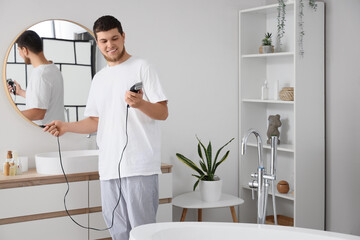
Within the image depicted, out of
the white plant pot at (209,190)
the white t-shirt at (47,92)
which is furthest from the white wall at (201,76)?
the white plant pot at (209,190)

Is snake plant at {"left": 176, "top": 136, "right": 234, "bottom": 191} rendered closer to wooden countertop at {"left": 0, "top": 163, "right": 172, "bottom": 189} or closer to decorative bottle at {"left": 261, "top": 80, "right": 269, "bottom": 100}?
decorative bottle at {"left": 261, "top": 80, "right": 269, "bottom": 100}

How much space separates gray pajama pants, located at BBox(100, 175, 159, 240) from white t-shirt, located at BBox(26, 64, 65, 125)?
78cm

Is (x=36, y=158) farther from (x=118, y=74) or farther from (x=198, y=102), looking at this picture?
(x=198, y=102)

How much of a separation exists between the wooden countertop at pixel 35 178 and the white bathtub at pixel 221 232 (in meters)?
1.03

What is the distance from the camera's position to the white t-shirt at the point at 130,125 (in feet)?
9.63

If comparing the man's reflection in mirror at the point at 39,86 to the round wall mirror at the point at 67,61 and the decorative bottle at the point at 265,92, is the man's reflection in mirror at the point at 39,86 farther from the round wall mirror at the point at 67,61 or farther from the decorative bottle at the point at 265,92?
the decorative bottle at the point at 265,92

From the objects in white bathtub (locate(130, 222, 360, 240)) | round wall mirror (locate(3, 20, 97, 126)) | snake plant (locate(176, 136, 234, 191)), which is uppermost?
round wall mirror (locate(3, 20, 97, 126))

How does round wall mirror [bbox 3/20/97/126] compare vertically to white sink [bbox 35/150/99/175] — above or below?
above

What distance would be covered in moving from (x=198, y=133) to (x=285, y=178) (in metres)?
0.84

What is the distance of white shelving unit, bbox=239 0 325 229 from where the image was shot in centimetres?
402

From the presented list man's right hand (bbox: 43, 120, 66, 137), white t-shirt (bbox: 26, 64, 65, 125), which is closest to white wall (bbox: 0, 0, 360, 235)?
white t-shirt (bbox: 26, 64, 65, 125)

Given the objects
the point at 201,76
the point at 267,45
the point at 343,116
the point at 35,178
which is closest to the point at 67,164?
the point at 35,178

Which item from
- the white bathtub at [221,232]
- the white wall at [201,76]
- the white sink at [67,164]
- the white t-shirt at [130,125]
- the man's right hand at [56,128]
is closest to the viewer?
the white bathtub at [221,232]

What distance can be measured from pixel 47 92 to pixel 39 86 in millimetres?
69
